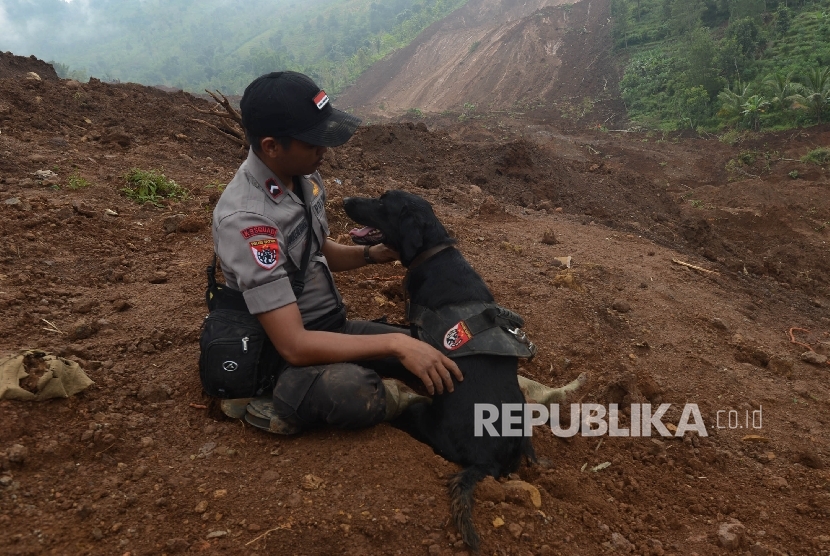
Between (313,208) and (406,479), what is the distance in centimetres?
122

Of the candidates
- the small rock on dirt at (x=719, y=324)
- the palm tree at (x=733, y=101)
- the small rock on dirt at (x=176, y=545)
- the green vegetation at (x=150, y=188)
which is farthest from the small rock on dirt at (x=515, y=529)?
the palm tree at (x=733, y=101)

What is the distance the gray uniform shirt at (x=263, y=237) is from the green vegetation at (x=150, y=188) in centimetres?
335

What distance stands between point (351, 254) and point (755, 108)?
15.5 m

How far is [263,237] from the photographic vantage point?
1.99 m

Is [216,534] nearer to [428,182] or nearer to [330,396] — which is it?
[330,396]

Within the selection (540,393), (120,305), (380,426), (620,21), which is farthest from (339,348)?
(620,21)

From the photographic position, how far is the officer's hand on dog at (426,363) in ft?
6.69

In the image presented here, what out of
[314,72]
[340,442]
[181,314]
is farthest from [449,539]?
[314,72]

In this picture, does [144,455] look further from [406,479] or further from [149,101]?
[149,101]

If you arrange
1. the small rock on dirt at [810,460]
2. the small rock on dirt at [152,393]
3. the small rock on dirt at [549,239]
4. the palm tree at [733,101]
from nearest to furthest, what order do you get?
the small rock on dirt at [152,393] < the small rock on dirt at [810,460] < the small rock on dirt at [549,239] < the palm tree at [733,101]

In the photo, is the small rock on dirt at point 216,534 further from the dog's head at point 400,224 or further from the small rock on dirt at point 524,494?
the dog's head at point 400,224

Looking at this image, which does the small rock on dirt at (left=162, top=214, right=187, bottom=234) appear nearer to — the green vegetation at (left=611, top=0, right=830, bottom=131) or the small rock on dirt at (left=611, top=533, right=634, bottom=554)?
the small rock on dirt at (left=611, top=533, right=634, bottom=554)

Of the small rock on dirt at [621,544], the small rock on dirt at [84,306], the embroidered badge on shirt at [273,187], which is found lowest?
the small rock on dirt at [621,544]

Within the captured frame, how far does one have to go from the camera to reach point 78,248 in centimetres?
388
